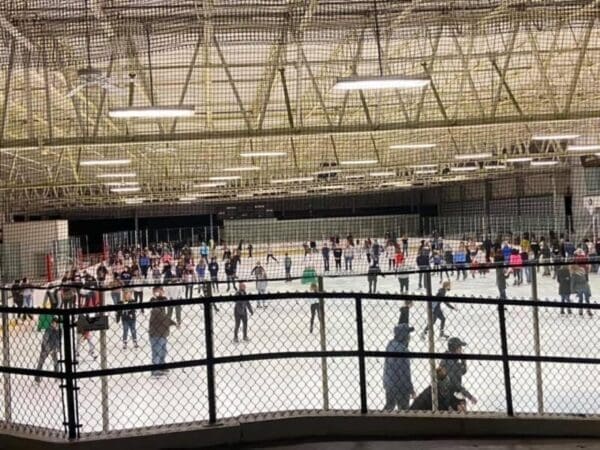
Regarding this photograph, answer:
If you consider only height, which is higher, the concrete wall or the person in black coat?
the concrete wall

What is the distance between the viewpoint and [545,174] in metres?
32.0

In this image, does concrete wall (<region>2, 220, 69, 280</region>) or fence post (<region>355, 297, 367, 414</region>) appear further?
concrete wall (<region>2, 220, 69, 280</region>)

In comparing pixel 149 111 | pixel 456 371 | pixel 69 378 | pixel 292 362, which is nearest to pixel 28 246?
pixel 149 111

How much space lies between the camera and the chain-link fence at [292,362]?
4.46m

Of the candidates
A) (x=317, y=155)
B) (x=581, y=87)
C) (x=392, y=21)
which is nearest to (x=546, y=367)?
(x=392, y=21)

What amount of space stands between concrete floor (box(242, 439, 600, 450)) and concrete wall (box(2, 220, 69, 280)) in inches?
Answer: 688

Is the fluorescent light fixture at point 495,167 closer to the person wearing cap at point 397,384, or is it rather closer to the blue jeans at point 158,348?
the blue jeans at point 158,348

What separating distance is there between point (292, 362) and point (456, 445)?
5.60 metres

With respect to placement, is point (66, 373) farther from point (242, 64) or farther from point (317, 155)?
point (317, 155)

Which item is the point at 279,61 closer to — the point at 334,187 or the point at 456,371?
the point at 456,371

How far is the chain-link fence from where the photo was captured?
14.6 ft

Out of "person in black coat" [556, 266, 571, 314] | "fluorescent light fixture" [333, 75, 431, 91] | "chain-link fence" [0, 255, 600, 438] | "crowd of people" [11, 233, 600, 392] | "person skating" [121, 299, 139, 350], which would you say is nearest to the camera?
"chain-link fence" [0, 255, 600, 438]

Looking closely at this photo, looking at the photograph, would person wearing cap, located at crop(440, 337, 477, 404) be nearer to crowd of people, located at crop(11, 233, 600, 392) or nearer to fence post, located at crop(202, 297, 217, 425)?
crowd of people, located at crop(11, 233, 600, 392)

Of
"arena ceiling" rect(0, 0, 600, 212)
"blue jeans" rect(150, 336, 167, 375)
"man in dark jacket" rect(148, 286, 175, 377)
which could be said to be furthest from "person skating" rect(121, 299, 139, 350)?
"arena ceiling" rect(0, 0, 600, 212)
